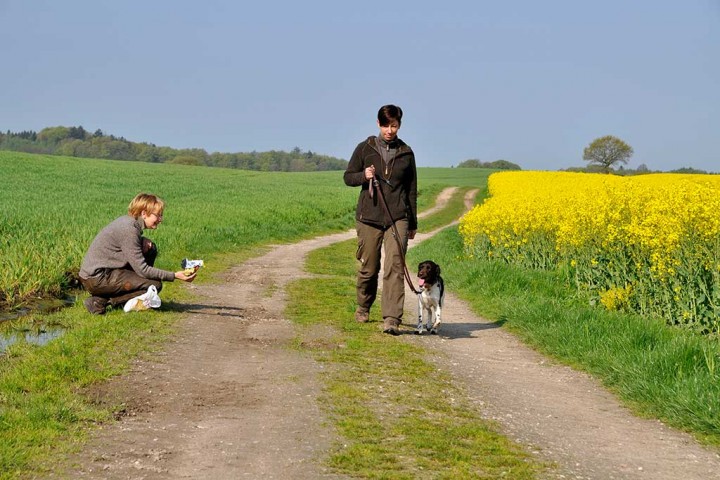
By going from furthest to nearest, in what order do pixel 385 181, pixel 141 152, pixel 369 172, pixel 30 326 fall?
pixel 141 152 < pixel 30 326 < pixel 385 181 < pixel 369 172

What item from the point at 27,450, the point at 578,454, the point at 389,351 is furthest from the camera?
the point at 389,351

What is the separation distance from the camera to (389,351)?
920cm

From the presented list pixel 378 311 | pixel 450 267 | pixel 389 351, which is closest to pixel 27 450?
pixel 389 351

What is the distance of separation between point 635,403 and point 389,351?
8.91 ft

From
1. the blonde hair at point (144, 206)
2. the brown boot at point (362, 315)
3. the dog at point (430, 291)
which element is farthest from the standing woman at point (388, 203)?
the blonde hair at point (144, 206)

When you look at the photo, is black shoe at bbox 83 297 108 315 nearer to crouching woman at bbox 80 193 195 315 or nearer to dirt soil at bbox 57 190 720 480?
crouching woman at bbox 80 193 195 315

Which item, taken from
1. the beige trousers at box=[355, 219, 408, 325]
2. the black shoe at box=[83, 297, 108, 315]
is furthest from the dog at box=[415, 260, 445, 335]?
the black shoe at box=[83, 297, 108, 315]

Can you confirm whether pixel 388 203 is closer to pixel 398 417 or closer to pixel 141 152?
pixel 398 417

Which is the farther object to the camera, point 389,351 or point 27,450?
point 389,351

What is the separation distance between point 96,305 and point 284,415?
17.0ft

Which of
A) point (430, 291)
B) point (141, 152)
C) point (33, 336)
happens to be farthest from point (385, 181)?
point (141, 152)

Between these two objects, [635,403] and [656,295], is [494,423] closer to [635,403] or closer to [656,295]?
[635,403]

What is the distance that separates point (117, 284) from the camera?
10852 millimetres

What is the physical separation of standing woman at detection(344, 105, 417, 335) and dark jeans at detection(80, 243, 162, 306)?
2841mm
